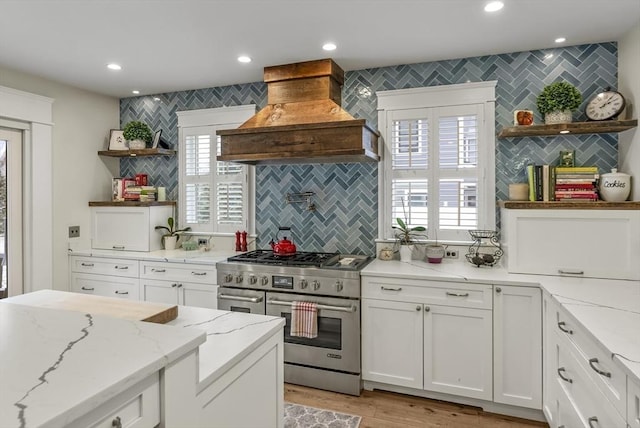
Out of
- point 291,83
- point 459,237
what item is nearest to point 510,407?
point 459,237

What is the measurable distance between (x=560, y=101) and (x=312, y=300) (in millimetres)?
2375

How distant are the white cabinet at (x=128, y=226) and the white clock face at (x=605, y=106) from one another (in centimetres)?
398

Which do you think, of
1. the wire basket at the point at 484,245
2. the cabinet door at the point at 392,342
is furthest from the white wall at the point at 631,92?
the cabinet door at the point at 392,342

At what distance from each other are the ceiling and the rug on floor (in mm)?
2675

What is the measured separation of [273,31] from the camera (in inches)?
105

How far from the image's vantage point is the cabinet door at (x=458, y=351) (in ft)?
8.54

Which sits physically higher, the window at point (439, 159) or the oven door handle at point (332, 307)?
the window at point (439, 159)

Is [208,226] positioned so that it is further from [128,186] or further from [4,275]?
[4,275]

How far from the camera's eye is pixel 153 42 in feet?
9.36

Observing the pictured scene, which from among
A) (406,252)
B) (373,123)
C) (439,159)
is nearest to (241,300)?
(406,252)

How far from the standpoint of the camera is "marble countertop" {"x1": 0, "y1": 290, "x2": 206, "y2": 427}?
73 centimetres

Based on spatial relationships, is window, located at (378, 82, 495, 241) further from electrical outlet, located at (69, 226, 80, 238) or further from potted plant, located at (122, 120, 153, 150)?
electrical outlet, located at (69, 226, 80, 238)

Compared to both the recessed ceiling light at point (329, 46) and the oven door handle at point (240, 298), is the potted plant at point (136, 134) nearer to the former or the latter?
the oven door handle at point (240, 298)

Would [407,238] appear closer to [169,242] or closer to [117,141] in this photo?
[169,242]
